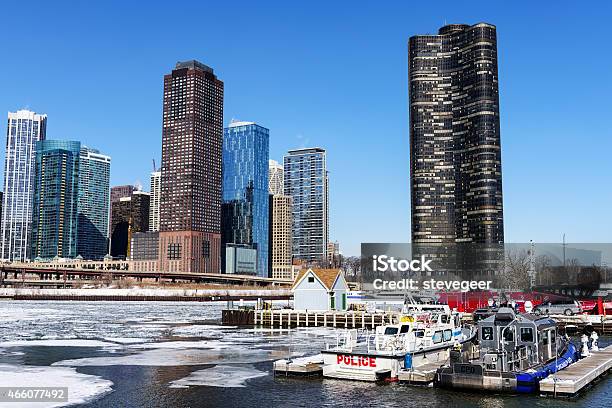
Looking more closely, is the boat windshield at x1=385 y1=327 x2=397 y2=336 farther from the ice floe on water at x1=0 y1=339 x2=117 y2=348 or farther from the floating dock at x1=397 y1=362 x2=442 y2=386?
A: the ice floe on water at x1=0 y1=339 x2=117 y2=348

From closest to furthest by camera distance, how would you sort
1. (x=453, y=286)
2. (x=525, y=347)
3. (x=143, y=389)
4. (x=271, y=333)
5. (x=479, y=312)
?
(x=143, y=389) < (x=525, y=347) < (x=479, y=312) < (x=271, y=333) < (x=453, y=286)

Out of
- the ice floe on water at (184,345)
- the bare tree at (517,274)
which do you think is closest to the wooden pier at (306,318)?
the ice floe on water at (184,345)

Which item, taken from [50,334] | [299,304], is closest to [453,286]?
[299,304]

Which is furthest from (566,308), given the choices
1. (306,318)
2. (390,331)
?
(390,331)

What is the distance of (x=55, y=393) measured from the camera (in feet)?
108

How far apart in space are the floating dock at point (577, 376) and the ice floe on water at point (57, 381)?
23.5 m

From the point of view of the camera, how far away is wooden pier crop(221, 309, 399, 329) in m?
77.6

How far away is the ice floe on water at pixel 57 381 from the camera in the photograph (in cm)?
3169

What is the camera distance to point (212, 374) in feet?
131

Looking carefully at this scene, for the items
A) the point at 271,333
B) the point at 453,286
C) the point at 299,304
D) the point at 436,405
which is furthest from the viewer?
the point at 453,286

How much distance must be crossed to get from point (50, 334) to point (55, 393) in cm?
3802

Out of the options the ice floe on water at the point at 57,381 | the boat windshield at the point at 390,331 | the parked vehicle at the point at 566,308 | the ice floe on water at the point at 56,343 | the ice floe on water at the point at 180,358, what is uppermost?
the boat windshield at the point at 390,331

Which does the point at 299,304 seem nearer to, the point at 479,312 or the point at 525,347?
the point at 479,312

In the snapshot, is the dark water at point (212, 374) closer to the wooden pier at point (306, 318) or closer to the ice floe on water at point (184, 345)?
the ice floe on water at point (184, 345)
